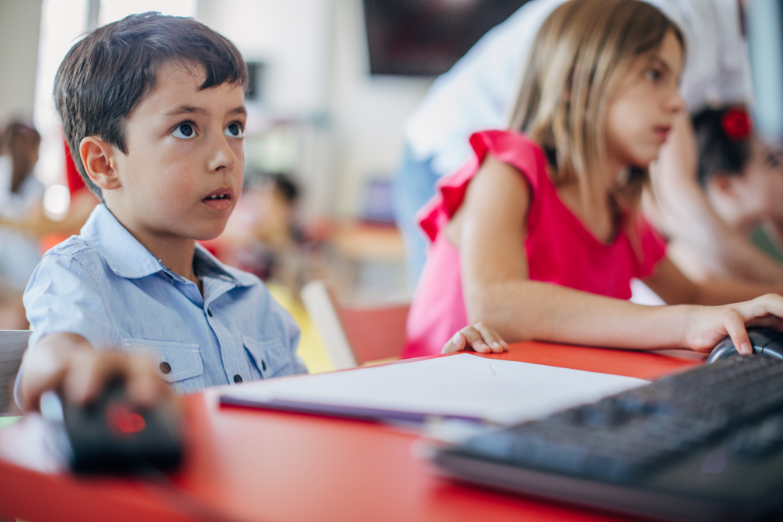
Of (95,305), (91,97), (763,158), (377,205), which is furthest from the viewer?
(377,205)

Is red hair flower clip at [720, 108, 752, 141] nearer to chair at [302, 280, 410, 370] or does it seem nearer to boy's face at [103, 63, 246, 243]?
chair at [302, 280, 410, 370]

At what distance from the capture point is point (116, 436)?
0.90 feet

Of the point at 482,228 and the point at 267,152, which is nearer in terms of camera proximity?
the point at 482,228

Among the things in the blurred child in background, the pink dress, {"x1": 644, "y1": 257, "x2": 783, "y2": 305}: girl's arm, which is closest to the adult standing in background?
{"x1": 644, "y1": 257, "x2": 783, "y2": 305}: girl's arm

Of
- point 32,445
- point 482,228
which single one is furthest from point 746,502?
point 482,228

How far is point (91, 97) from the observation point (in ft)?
2.44

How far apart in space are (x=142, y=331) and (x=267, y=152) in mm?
5274

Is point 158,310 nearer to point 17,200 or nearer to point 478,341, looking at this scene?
point 478,341

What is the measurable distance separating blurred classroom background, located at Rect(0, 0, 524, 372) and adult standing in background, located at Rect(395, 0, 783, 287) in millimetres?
2958

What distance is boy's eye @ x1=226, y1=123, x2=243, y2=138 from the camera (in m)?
0.78

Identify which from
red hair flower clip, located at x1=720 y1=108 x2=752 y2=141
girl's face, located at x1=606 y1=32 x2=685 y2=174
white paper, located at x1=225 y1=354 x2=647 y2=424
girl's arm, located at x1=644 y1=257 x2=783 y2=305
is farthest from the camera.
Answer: red hair flower clip, located at x1=720 y1=108 x2=752 y2=141

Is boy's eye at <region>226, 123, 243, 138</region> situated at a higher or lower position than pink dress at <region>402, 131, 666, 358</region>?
higher

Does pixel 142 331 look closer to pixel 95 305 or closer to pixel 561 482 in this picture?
pixel 95 305

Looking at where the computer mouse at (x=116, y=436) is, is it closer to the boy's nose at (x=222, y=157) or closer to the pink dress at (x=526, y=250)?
the boy's nose at (x=222, y=157)
